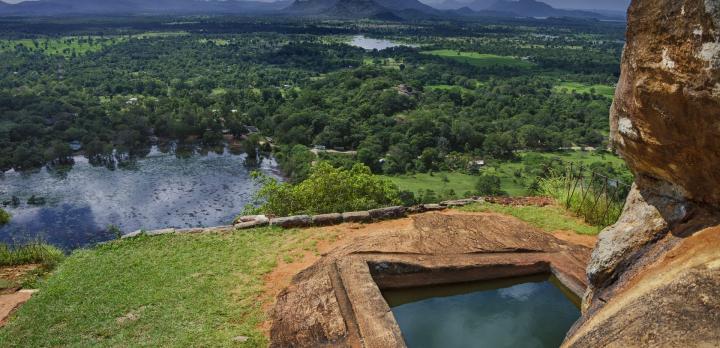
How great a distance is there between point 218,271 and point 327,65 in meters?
101

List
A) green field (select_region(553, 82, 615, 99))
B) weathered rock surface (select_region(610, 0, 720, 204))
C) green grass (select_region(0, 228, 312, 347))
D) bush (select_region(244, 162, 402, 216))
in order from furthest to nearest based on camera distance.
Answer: green field (select_region(553, 82, 615, 99)), bush (select_region(244, 162, 402, 216)), green grass (select_region(0, 228, 312, 347)), weathered rock surface (select_region(610, 0, 720, 204))

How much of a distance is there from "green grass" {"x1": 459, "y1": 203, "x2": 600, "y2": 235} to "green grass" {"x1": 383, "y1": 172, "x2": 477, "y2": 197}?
85.4ft

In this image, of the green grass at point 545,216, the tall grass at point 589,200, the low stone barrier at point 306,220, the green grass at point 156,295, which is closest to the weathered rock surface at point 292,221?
the low stone barrier at point 306,220

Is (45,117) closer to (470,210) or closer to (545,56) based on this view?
(470,210)

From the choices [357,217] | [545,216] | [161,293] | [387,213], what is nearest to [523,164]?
[545,216]

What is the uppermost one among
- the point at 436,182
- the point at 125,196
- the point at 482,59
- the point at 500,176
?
the point at 482,59

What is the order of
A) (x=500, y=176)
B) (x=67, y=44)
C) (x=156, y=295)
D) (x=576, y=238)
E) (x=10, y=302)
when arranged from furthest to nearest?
(x=67, y=44) → (x=500, y=176) → (x=576, y=238) → (x=156, y=295) → (x=10, y=302)

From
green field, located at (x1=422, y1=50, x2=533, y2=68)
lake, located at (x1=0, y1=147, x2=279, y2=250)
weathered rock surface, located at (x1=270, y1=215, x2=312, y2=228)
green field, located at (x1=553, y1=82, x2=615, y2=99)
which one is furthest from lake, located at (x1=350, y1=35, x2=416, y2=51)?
weathered rock surface, located at (x1=270, y1=215, x2=312, y2=228)

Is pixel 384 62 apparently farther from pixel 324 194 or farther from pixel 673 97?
pixel 673 97

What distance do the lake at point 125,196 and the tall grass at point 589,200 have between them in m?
25.8

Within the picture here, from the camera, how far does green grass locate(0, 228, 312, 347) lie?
Result: 939 centimetres

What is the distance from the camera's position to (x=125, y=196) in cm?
4216

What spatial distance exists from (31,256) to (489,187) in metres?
34.8

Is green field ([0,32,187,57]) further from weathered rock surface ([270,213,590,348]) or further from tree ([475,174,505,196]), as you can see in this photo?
weathered rock surface ([270,213,590,348])
